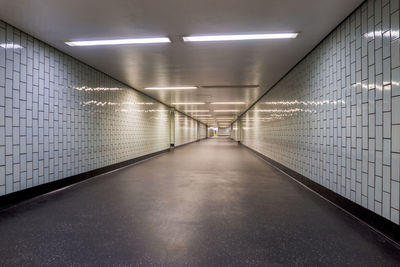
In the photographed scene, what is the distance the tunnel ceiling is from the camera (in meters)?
3.11

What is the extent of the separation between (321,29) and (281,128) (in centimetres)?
405

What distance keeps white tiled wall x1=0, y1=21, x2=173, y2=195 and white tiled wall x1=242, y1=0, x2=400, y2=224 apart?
5.72 metres

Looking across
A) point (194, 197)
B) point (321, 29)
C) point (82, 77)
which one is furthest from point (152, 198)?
point (321, 29)

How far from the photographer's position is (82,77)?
5688 millimetres

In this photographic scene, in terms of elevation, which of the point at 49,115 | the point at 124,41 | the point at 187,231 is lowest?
the point at 187,231

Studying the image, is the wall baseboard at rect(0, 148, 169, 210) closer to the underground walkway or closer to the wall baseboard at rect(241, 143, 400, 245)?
the underground walkway

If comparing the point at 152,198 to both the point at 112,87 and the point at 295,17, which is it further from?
the point at 112,87

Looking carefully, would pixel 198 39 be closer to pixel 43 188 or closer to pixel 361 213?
pixel 361 213

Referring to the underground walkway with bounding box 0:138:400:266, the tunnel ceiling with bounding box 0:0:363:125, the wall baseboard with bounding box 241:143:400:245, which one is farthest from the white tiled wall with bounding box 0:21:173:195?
the wall baseboard with bounding box 241:143:400:245

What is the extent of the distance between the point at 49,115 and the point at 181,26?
342 cm

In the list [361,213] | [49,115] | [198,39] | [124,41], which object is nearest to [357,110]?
[361,213]

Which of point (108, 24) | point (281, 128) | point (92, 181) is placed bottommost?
point (92, 181)

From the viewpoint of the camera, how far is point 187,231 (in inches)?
105

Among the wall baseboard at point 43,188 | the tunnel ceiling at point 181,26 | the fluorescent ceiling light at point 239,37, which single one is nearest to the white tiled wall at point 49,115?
the wall baseboard at point 43,188
